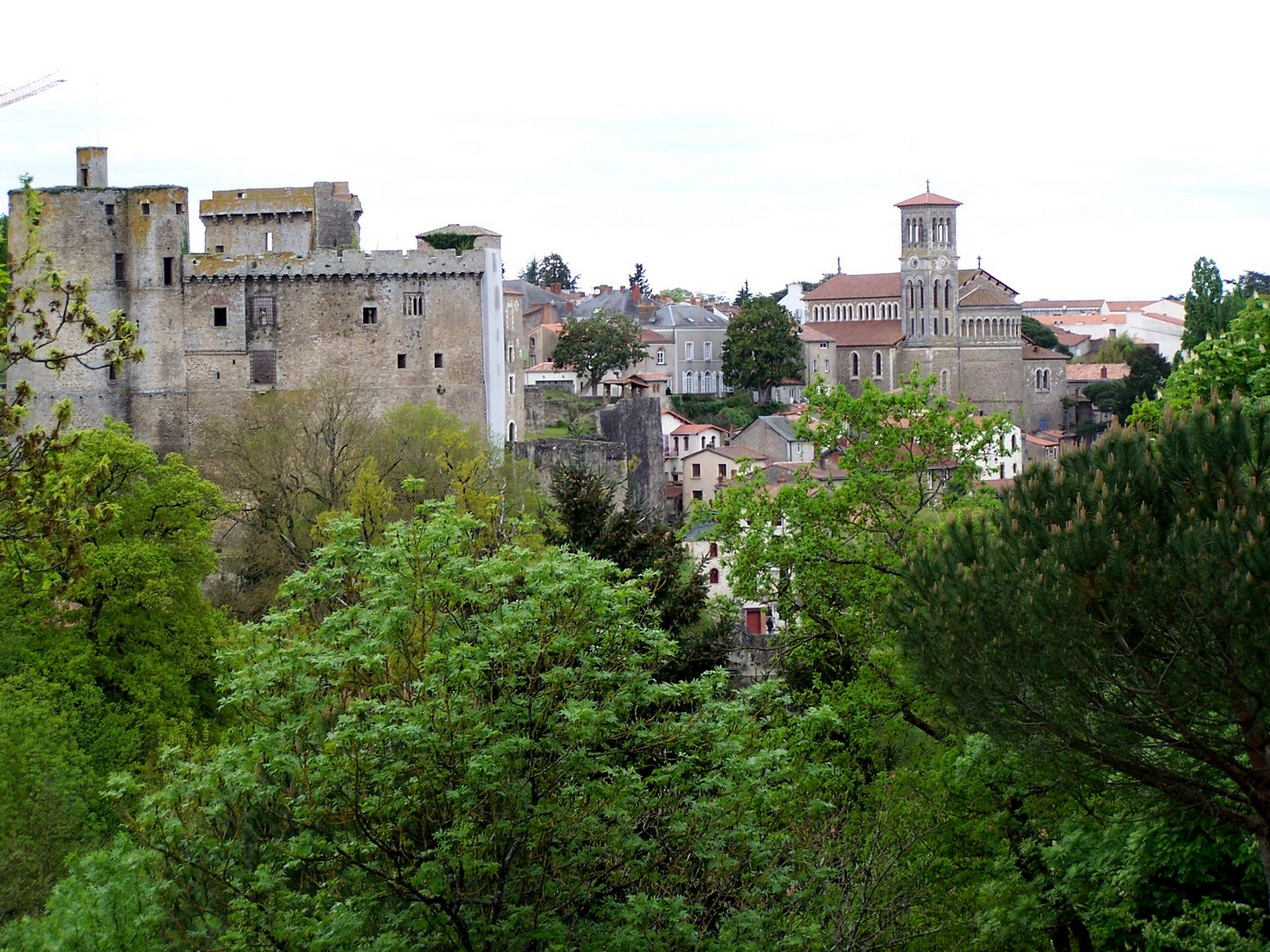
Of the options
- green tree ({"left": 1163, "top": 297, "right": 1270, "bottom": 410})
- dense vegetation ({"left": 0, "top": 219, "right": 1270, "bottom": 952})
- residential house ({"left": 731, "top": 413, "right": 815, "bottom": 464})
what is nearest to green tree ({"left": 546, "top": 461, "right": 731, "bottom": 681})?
green tree ({"left": 1163, "top": 297, "right": 1270, "bottom": 410})

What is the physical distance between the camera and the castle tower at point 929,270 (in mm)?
97562

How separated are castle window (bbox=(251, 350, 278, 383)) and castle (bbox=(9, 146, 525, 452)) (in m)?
0.04

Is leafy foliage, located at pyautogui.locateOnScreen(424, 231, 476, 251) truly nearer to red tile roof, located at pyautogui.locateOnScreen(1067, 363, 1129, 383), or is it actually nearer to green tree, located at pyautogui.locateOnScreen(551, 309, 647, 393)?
green tree, located at pyautogui.locateOnScreen(551, 309, 647, 393)

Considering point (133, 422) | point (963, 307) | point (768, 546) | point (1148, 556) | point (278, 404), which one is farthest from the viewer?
point (963, 307)

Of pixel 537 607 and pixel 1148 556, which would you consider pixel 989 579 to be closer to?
pixel 1148 556

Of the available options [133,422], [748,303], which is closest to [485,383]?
[133,422]

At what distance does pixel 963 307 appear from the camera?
97.6 metres

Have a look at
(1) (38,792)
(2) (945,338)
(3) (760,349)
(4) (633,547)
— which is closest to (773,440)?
(3) (760,349)

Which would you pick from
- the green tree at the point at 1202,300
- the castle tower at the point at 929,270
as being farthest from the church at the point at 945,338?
the green tree at the point at 1202,300

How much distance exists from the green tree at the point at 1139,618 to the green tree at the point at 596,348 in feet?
211

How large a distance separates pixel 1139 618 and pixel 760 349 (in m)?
73.4

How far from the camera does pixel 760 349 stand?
83.8 m

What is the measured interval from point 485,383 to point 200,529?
19302 millimetres

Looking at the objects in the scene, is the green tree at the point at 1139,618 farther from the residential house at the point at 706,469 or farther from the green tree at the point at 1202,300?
the green tree at the point at 1202,300
